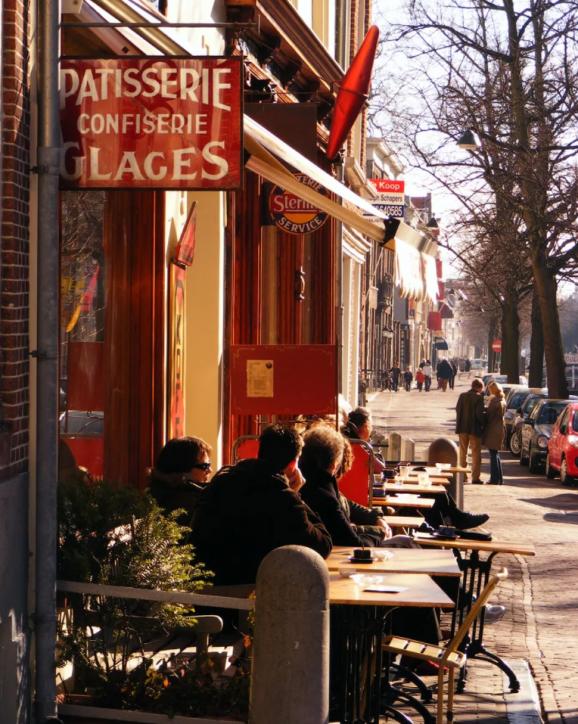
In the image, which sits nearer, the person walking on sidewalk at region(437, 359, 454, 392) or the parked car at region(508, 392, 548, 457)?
the parked car at region(508, 392, 548, 457)

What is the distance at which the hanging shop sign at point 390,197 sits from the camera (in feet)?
86.0

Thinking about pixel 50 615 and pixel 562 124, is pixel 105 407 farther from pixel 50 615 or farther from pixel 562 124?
pixel 562 124

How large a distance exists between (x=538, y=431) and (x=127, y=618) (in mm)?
21695

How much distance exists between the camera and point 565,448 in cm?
2430

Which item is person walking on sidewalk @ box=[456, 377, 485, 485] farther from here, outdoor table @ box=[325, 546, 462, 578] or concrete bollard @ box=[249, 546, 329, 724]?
concrete bollard @ box=[249, 546, 329, 724]

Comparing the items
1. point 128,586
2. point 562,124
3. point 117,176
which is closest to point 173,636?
point 128,586

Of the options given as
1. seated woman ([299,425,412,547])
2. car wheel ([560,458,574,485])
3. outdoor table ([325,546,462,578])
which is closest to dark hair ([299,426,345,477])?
seated woman ([299,425,412,547])

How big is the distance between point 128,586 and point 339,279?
1564 centimetres

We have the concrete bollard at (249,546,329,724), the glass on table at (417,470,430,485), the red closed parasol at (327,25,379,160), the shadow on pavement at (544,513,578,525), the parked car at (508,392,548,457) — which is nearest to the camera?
the concrete bollard at (249,546,329,724)

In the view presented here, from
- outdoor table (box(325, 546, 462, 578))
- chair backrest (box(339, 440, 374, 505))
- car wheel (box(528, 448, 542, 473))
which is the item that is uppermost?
chair backrest (box(339, 440, 374, 505))

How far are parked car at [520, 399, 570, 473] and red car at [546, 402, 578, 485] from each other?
79 cm

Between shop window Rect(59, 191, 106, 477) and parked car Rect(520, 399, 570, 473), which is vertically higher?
shop window Rect(59, 191, 106, 477)

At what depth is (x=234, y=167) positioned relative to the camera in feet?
22.0

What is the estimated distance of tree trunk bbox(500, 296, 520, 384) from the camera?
5016 centimetres
